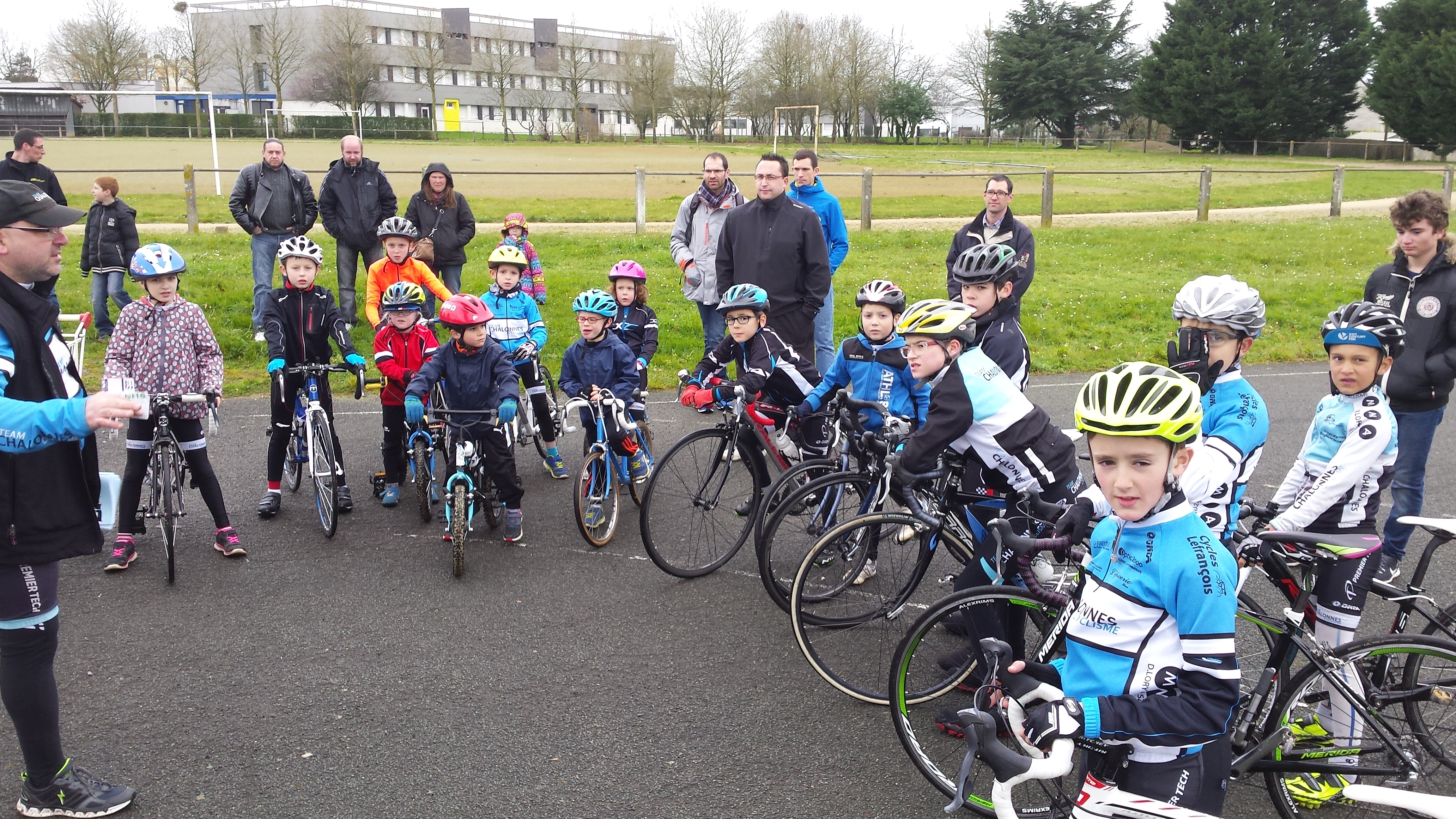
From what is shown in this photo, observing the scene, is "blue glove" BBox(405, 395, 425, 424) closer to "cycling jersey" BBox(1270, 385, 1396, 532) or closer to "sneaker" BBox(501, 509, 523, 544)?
"sneaker" BBox(501, 509, 523, 544)

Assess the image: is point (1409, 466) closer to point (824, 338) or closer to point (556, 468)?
point (824, 338)

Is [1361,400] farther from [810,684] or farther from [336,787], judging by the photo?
[336,787]

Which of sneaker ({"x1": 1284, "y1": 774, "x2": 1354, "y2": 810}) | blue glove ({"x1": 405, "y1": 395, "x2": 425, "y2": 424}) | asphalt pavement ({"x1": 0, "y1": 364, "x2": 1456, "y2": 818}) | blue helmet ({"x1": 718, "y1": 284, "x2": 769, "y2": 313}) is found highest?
blue helmet ({"x1": 718, "y1": 284, "x2": 769, "y2": 313})

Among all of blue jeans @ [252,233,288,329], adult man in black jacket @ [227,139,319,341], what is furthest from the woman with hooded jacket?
blue jeans @ [252,233,288,329]

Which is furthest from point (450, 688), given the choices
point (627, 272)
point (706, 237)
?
point (706, 237)

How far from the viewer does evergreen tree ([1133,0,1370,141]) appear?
5644cm

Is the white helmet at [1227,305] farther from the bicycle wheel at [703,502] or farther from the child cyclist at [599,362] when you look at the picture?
the child cyclist at [599,362]

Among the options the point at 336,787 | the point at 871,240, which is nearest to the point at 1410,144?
the point at 871,240

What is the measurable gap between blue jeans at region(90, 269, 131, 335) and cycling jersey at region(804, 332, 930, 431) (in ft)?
36.4

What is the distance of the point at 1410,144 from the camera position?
5212cm

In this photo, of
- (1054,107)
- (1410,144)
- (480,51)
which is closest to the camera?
(1410,144)

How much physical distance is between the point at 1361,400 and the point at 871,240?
1704cm

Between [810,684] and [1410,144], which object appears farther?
[1410,144]

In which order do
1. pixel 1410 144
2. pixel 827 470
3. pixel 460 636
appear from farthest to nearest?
pixel 1410 144
pixel 827 470
pixel 460 636
